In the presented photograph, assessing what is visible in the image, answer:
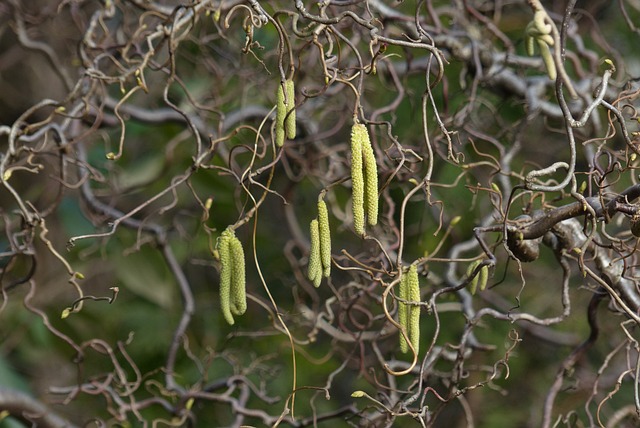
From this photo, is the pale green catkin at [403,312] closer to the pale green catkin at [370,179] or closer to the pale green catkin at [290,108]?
the pale green catkin at [370,179]

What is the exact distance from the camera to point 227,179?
8.55 feet

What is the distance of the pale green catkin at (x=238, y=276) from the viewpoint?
44.0 inches

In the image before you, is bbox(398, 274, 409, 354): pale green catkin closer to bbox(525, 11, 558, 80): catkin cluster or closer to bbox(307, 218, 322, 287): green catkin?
bbox(307, 218, 322, 287): green catkin

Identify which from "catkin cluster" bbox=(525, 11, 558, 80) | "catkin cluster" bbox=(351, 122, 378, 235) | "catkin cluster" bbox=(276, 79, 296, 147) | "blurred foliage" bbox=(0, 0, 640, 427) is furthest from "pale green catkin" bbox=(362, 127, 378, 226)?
"blurred foliage" bbox=(0, 0, 640, 427)

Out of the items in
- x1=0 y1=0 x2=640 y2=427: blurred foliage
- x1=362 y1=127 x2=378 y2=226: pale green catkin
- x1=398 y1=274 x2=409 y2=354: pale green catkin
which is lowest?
x1=0 y1=0 x2=640 y2=427: blurred foliage

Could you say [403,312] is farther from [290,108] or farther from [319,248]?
[290,108]

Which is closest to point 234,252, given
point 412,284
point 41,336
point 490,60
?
point 412,284

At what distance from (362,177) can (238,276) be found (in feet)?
0.74

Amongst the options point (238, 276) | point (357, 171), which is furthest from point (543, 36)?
point (238, 276)

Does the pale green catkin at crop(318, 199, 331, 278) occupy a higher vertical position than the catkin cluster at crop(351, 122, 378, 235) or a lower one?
lower

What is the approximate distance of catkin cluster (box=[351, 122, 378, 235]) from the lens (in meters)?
1.00

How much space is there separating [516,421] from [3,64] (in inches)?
80.2

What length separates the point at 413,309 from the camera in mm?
1091

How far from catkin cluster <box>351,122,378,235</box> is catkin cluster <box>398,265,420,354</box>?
0.12 metres
